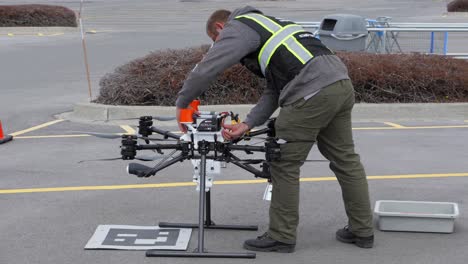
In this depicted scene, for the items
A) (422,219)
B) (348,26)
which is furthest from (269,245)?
(348,26)

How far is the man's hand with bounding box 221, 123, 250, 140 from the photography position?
510 cm

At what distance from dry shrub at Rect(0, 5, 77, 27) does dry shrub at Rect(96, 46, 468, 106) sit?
1620 centimetres

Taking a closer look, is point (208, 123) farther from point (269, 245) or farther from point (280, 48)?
point (269, 245)

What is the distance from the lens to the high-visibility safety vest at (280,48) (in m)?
4.96

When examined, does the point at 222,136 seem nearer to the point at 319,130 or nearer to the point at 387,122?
the point at 319,130

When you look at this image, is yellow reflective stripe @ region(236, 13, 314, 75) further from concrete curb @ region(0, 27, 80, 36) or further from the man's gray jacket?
concrete curb @ region(0, 27, 80, 36)

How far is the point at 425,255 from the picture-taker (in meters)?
5.36

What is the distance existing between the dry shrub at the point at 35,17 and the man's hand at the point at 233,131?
2256 centimetres

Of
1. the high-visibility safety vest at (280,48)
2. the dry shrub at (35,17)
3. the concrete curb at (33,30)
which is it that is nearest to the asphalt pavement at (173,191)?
the high-visibility safety vest at (280,48)

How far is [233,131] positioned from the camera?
5117 mm

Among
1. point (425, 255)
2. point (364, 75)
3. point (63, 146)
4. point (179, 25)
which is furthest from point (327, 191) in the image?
point (179, 25)

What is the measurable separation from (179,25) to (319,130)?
25.3m

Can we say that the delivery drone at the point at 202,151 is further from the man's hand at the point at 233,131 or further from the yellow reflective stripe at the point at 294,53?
the yellow reflective stripe at the point at 294,53

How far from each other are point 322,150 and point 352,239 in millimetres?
704
